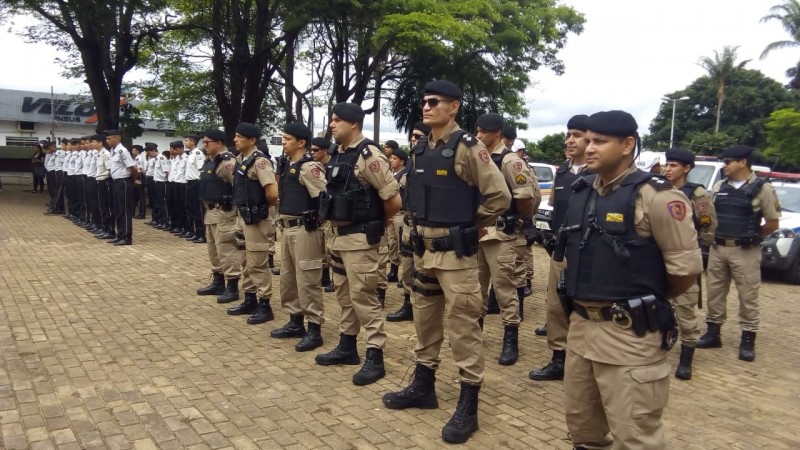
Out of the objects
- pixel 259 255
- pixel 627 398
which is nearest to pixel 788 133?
pixel 259 255

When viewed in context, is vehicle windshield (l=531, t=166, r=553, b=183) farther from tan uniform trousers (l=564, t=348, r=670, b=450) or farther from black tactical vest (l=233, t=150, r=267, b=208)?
tan uniform trousers (l=564, t=348, r=670, b=450)

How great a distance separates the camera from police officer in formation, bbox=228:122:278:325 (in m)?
6.33

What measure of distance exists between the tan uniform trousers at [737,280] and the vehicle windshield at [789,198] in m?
5.89

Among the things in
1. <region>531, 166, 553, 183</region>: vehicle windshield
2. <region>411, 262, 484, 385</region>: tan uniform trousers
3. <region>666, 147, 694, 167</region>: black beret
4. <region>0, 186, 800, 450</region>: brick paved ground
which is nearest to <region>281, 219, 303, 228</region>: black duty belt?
<region>0, 186, 800, 450</region>: brick paved ground

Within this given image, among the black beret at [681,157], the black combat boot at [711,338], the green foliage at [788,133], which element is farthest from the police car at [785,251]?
the black beret at [681,157]

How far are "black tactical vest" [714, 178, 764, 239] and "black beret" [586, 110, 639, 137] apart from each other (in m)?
3.68

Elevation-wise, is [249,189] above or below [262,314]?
above

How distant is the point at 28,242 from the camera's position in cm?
1140

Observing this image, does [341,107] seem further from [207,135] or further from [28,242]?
[28,242]

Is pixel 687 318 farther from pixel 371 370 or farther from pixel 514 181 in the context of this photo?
pixel 371 370

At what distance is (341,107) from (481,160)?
5.12 ft

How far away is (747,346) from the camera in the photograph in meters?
5.85

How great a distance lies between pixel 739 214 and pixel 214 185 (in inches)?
223

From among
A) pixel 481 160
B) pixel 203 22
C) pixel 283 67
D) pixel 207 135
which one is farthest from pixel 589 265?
pixel 283 67
